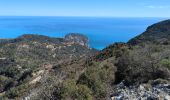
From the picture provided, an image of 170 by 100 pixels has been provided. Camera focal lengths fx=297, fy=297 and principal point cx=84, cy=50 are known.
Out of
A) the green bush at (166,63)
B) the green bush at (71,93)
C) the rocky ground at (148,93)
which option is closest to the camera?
the rocky ground at (148,93)

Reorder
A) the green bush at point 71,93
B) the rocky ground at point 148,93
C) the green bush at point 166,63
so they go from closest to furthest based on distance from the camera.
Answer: the rocky ground at point 148,93
the green bush at point 71,93
the green bush at point 166,63

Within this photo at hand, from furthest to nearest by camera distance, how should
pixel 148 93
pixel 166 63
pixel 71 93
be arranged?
pixel 166 63 → pixel 71 93 → pixel 148 93

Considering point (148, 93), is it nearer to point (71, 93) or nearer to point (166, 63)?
point (71, 93)

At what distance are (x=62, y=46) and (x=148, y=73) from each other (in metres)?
100.0

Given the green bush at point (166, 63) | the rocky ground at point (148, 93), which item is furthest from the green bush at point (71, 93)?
the green bush at point (166, 63)

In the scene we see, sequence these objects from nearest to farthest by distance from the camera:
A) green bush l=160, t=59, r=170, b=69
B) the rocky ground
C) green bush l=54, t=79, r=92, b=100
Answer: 1. the rocky ground
2. green bush l=54, t=79, r=92, b=100
3. green bush l=160, t=59, r=170, b=69

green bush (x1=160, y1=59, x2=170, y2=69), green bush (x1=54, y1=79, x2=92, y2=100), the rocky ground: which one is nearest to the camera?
the rocky ground

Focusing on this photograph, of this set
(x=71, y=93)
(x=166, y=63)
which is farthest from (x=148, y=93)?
(x=166, y=63)

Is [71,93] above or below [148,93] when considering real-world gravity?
below

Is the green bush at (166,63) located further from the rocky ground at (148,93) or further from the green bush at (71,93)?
the green bush at (71,93)

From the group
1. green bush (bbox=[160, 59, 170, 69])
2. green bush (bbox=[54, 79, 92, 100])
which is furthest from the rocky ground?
green bush (bbox=[160, 59, 170, 69])

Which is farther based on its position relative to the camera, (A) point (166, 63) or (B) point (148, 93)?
(A) point (166, 63)

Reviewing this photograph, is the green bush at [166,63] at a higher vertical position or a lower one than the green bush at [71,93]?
higher

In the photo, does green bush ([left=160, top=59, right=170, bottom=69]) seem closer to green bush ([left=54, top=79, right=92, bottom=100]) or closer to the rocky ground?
the rocky ground
